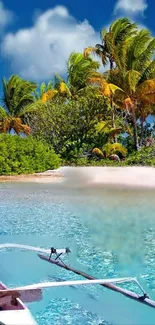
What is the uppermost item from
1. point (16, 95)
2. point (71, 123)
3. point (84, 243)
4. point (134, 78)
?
point (16, 95)

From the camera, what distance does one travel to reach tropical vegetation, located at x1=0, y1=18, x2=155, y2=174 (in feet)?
71.6

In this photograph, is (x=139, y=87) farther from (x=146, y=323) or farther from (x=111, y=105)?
(x=146, y=323)

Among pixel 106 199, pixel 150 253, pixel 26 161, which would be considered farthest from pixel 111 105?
pixel 150 253

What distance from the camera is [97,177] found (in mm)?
18844

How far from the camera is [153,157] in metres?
22.3

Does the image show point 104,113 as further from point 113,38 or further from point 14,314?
point 14,314

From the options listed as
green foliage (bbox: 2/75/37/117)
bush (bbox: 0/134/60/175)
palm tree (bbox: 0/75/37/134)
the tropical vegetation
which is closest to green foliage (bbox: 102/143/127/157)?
the tropical vegetation

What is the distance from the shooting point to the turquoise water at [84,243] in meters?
5.16

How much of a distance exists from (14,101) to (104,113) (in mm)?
7187

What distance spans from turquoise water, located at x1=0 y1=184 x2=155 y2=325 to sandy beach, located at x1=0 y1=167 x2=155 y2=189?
2.69 m

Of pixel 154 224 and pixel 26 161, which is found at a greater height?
pixel 26 161

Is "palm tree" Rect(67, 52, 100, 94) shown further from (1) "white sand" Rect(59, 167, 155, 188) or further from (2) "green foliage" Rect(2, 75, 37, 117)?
(1) "white sand" Rect(59, 167, 155, 188)

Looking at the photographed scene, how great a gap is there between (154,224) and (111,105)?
1526cm

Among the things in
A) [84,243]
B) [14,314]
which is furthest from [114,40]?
[14,314]
